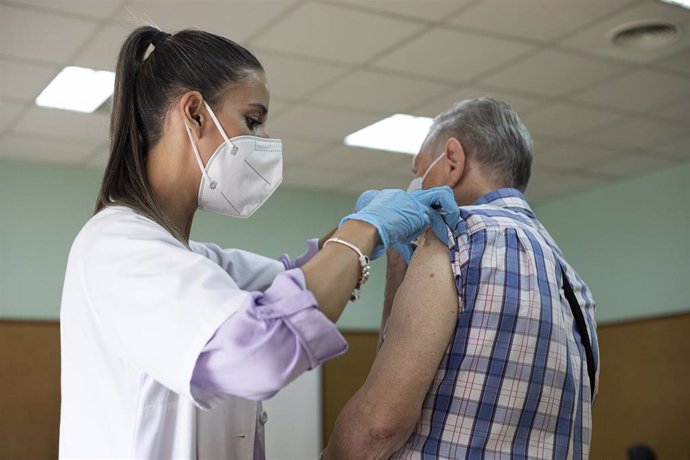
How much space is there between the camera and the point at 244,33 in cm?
411

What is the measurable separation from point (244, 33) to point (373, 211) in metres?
2.97

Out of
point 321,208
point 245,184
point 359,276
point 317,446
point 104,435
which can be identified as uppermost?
point 321,208

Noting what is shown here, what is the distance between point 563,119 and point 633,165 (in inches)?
48.1

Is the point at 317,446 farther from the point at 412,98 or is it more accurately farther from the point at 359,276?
the point at 359,276

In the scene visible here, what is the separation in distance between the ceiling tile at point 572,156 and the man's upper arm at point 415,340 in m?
4.54

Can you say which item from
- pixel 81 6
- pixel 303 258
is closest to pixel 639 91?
pixel 81 6

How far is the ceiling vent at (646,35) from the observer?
414 cm

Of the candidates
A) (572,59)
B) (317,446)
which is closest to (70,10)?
(572,59)

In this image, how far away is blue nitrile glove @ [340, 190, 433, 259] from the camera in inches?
50.2

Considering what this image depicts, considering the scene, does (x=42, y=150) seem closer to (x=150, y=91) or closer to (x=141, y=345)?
(x=150, y=91)

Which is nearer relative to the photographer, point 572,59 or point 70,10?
point 70,10

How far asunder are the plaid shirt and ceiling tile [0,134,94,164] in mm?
4496

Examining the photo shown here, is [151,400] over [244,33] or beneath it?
beneath

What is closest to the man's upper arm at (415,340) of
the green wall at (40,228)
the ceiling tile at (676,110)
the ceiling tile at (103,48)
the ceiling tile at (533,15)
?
the ceiling tile at (533,15)
